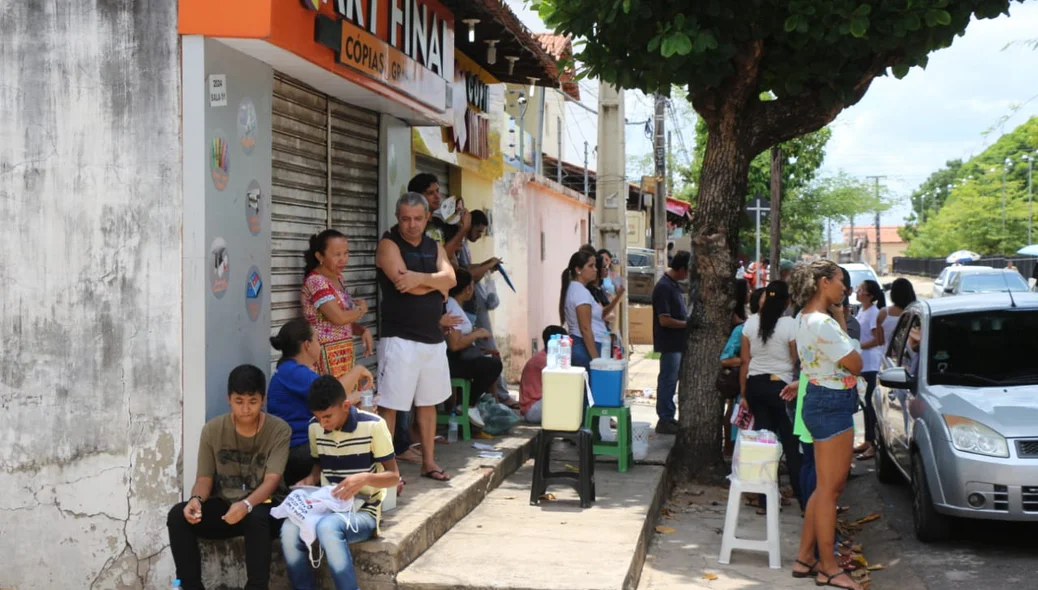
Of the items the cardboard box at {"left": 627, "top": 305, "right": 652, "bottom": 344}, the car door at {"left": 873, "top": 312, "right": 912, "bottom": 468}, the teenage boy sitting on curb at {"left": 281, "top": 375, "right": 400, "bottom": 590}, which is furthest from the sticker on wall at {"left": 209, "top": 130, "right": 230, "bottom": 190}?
the cardboard box at {"left": 627, "top": 305, "right": 652, "bottom": 344}

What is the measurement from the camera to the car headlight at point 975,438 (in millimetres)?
6750

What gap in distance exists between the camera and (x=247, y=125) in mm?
6289

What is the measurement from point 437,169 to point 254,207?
547cm

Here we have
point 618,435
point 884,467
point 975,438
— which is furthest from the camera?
point 884,467

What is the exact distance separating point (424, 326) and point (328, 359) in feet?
2.50

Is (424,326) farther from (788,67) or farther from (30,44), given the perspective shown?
(788,67)

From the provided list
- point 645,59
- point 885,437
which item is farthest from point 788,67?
point 885,437

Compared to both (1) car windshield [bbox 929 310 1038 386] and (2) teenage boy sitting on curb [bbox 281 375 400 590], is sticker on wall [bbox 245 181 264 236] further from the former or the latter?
(1) car windshield [bbox 929 310 1038 386]

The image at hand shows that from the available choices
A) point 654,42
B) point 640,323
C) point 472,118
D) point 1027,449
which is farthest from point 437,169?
point 640,323

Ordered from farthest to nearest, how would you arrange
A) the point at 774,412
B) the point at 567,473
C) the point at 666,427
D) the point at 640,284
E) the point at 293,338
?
the point at 640,284 < the point at 666,427 < the point at 774,412 < the point at 567,473 < the point at 293,338

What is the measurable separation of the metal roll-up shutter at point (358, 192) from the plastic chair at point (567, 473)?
1.92 m

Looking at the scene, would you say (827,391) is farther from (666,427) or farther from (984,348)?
(666,427)

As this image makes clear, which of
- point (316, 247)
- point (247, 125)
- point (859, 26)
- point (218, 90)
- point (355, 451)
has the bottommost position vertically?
point (355, 451)

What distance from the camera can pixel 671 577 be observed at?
6.66m
